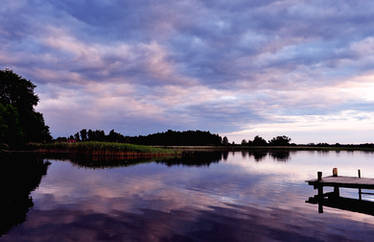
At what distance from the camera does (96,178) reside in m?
31.2

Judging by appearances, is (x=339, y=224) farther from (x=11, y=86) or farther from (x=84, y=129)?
(x=84, y=129)

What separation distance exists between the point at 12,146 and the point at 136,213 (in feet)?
283

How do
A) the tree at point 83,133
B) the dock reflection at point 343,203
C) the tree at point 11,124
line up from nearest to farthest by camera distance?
the dock reflection at point 343,203 < the tree at point 11,124 < the tree at point 83,133

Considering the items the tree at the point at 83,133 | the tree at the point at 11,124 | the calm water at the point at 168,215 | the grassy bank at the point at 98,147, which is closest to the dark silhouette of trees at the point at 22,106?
the tree at the point at 11,124

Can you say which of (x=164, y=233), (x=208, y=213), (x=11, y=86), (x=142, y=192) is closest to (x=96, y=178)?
(x=142, y=192)

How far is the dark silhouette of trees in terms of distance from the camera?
265ft

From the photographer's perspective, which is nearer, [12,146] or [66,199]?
[66,199]

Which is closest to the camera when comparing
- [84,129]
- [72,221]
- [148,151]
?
[72,221]

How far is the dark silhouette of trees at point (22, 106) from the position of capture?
80700 millimetres

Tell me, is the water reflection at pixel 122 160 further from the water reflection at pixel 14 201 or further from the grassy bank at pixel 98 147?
the water reflection at pixel 14 201

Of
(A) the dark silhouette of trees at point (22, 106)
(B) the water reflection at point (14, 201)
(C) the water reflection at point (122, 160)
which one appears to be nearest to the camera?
(B) the water reflection at point (14, 201)

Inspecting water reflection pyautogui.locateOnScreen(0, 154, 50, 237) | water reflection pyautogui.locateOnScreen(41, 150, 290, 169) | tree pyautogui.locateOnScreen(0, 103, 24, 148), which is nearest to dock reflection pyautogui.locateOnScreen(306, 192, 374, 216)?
water reflection pyautogui.locateOnScreen(0, 154, 50, 237)

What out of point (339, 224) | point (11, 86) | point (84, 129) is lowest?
point (339, 224)

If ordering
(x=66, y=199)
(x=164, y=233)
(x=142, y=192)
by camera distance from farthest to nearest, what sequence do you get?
(x=142, y=192) → (x=66, y=199) → (x=164, y=233)
